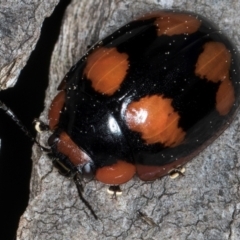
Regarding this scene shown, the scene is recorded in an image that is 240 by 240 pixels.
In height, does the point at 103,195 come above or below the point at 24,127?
below

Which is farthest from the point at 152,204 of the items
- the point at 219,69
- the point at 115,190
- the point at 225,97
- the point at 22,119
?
the point at 22,119

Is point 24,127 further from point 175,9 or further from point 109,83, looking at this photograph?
point 175,9

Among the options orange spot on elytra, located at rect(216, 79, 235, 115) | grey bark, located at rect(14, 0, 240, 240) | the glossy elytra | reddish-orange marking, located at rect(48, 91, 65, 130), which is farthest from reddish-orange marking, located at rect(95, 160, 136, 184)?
orange spot on elytra, located at rect(216, 79, 235, 115)

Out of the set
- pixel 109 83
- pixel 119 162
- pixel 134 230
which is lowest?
pixel 134 230

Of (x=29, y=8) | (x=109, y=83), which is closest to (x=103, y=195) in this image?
(x=109, y=83)

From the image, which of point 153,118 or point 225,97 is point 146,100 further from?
point 225,97

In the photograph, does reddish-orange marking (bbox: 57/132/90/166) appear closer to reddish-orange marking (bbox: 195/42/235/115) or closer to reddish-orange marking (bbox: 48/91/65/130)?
reddish-orange marking (bbox: 48/91/65/130)
